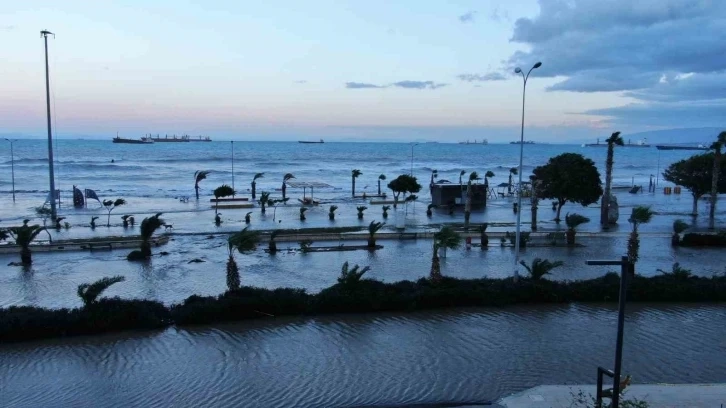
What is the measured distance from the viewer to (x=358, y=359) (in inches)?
486

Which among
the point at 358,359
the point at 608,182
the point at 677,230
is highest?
the point at 608,182

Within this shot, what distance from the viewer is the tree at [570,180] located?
109ft

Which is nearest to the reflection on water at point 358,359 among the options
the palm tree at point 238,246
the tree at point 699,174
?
the palm tree at point 238,246

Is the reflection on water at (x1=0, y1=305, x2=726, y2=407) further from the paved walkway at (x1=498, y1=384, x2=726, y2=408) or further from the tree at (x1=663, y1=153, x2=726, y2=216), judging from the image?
the tree at (x1=663, y1=153, x2=726, y2=216)

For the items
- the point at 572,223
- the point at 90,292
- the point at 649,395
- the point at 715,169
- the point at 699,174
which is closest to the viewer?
the point at 649,395

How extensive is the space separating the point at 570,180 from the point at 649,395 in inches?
960

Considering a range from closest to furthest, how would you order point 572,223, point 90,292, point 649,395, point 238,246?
point 649,395, point 90,292, point 238,246, point 572,223

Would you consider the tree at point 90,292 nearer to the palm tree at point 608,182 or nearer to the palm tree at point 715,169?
the palm tree at point 608,182

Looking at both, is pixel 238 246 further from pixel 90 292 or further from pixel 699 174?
pixel 699 174

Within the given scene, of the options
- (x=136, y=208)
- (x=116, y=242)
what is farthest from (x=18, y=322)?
(x=136, y=208)

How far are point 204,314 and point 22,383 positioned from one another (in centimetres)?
432

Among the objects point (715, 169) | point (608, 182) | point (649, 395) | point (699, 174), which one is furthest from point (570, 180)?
point (649, 395)

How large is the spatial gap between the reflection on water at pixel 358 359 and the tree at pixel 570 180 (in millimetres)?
18187

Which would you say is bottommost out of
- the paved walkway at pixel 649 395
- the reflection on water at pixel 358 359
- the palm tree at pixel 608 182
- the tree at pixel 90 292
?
the reflection on water at pixel 358 359
